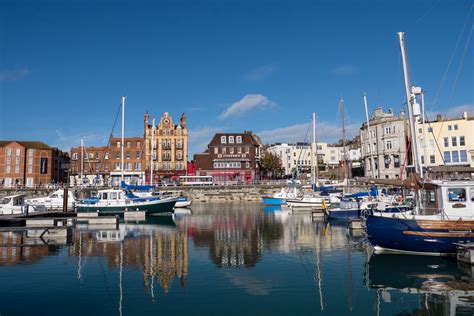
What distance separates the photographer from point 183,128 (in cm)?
9462

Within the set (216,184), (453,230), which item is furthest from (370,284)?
(216,184)

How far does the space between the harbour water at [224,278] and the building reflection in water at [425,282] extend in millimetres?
37

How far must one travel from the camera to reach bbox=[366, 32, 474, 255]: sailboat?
Result: 1983 cm

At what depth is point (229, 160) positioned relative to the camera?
95000 millimetres

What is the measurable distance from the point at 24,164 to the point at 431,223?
9433 cm

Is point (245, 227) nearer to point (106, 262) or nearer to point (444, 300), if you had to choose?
point (106, 262)

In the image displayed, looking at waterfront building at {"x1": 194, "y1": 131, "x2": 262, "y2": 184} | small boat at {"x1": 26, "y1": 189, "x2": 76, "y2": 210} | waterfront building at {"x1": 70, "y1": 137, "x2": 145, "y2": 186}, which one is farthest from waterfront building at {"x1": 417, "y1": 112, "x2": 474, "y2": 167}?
waterfront building at {"x1": 70, "y1": 137, "x2": 145, "y2": 186}

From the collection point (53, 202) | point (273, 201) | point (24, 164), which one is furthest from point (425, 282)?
point (24, 164)

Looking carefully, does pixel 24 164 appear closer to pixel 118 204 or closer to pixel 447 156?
pixel 118 204

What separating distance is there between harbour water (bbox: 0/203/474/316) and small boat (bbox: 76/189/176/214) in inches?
687

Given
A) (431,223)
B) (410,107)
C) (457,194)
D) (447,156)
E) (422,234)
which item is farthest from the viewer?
(447,156)

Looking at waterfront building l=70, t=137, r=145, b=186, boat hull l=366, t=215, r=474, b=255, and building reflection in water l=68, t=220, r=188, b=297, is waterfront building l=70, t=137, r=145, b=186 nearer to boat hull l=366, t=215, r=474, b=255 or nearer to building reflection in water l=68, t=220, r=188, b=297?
building reflection in water l=68, t=220, r=188, b=297

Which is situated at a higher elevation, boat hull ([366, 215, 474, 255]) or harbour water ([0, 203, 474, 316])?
boat hull ([366, 215, 474, 255])

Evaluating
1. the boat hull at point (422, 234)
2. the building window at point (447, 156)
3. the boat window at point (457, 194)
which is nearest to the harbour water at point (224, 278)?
the boat hull at point (422, 234)
